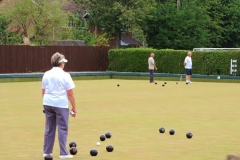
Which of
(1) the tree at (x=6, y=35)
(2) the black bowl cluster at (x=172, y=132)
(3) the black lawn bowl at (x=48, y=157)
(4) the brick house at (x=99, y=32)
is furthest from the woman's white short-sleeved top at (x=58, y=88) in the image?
(4) the brick house at (x=99, y=32)

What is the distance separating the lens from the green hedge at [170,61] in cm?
3601

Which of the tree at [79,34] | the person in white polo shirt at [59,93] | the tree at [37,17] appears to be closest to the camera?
the person in white polo shirt at [59,93]

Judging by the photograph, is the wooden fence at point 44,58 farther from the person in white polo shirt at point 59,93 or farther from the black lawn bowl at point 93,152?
the person in white polo shirt at point 59,93

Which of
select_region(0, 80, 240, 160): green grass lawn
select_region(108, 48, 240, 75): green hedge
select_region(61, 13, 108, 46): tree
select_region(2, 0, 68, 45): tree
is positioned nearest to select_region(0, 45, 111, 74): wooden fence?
→ select_region(108, 48, 240, 75): green hedge

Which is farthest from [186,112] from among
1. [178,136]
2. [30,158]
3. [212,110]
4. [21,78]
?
[21,78]

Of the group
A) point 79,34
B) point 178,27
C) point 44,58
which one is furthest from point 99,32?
point 44,58

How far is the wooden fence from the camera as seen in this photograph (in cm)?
3712

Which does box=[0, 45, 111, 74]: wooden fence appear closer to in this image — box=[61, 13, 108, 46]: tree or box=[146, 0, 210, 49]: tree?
box=[61, 13, 108, 46]: tree

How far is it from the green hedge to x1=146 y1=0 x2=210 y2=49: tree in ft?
49.1

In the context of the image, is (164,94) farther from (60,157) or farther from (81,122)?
→ (60,157)

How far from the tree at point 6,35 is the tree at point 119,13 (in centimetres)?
765

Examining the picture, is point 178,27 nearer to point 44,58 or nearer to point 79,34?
point 79,34

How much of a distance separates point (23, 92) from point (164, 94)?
18.6 ft

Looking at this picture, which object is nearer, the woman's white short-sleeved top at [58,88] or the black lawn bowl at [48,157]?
the woman's white short-sleeved top at [58,88]
